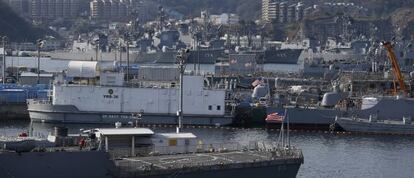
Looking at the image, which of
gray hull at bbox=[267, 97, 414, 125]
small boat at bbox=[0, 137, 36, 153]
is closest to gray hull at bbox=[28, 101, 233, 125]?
gray hull at bbox=[267, 97, 414, 125]

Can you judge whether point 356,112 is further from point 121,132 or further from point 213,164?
point 121,132

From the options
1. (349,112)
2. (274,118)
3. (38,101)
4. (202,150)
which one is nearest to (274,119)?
(274,118)

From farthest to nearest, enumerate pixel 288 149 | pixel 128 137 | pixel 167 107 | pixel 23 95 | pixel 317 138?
pixel 23 95
pixel 167 107
pixel 317 138
pixel 288 149
pixel 128 137

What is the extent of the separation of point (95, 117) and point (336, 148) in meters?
12.5

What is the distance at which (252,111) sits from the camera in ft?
164

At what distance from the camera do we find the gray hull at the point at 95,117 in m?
47.2

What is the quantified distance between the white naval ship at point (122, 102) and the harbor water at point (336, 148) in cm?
103

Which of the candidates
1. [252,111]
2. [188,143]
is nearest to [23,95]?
[252,111]

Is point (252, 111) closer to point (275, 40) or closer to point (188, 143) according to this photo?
point (188, 143)

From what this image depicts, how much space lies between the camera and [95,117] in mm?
47719

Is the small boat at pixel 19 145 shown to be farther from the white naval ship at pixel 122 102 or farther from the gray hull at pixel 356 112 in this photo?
the gray hull at pixel 356 112

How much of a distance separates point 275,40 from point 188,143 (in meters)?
171

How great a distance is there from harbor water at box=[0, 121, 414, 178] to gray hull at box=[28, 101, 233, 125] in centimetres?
74

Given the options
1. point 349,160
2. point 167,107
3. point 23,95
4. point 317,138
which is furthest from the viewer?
point 23,95
